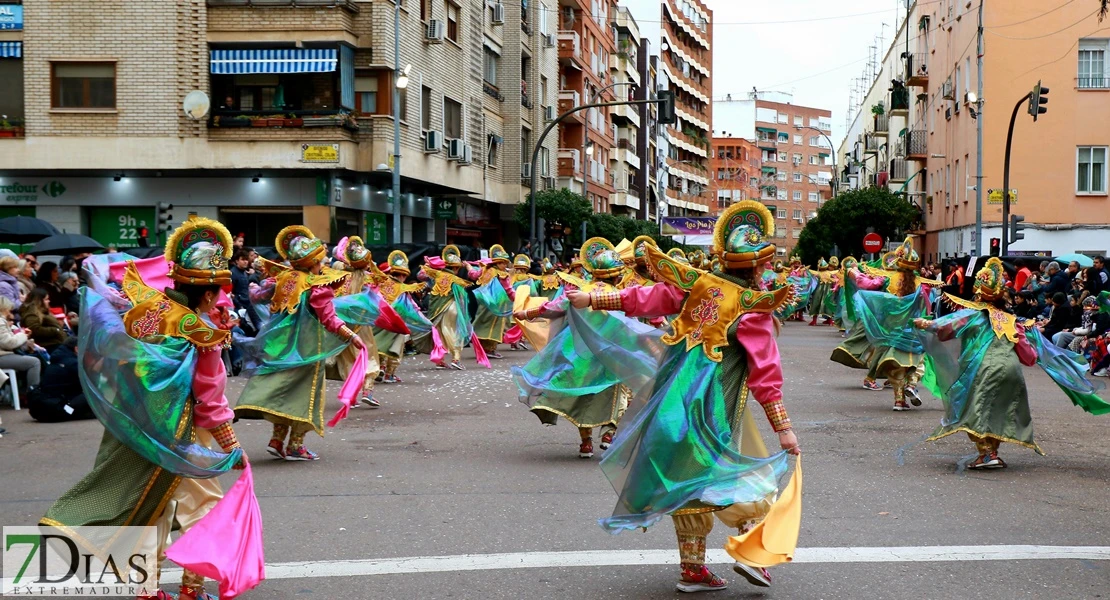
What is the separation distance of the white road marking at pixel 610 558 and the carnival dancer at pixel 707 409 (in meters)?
0.65

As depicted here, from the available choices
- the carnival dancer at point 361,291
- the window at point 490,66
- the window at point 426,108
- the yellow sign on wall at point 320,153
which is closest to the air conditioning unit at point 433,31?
the window at point 426,108

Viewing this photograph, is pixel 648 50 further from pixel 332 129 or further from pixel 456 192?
pixel 332 129

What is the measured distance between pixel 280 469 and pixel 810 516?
165 inches

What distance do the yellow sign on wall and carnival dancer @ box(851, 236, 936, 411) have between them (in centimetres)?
1693

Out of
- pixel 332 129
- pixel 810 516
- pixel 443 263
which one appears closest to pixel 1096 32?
pixel 332 129

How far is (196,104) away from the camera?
1102 inches

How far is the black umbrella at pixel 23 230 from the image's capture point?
780 inches

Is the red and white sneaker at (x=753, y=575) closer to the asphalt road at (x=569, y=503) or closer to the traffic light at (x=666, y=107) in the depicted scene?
the asphalt road at (x=569, y=503)

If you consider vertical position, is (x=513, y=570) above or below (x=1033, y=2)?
below

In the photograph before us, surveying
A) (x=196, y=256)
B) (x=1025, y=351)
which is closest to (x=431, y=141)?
(x=1025, y=351)

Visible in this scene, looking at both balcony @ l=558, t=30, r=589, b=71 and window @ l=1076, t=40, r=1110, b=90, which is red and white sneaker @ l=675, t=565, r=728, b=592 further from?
balcony @ l=558, t=30, r=589, b=71

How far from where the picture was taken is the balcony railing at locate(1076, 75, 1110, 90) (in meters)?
37.1

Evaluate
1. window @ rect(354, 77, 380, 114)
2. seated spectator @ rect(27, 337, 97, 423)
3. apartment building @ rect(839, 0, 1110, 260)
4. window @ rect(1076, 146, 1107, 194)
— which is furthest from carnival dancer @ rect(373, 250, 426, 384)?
window @ rect(1076, 146, 1107, 194)

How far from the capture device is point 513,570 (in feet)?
20.1
